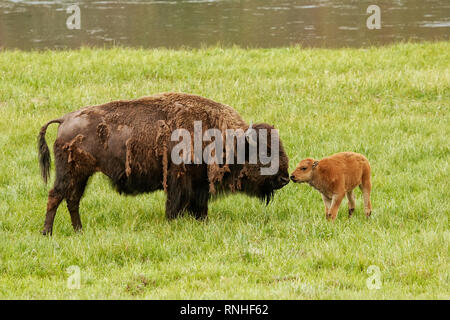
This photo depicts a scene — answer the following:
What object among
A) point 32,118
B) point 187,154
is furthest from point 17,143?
point 187,154

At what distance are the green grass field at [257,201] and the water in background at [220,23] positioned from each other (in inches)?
191

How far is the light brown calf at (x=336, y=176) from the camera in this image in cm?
791


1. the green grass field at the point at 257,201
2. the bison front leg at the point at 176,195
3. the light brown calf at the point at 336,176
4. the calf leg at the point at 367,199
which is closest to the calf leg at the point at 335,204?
the light brown calf at the point at 336,176

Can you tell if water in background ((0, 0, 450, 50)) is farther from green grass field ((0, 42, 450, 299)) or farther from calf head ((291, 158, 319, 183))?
calf head ((291, 158, 319, 183))

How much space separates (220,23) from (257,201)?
15900mm

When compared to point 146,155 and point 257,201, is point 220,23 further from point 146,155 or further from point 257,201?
point 146,155

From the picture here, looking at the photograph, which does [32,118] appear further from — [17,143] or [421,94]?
[421,94]

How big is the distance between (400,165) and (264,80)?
14.7 feet

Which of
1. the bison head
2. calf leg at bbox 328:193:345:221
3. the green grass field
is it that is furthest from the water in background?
calf leg at bbox 328:193:345:221

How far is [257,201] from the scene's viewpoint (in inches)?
351

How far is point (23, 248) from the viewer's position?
7328 millimetres

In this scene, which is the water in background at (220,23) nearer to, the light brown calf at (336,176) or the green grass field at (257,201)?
the green grass field at (257,201)

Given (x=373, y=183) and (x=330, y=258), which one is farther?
(x=373, y=183)

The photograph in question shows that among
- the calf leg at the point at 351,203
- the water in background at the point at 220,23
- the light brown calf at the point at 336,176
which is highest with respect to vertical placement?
the water in background at the point at 220,23
